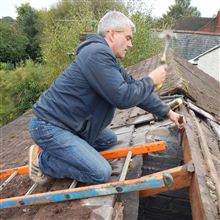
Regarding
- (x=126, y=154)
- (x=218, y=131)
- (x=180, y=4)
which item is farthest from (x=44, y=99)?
→ (x=180, y=4)

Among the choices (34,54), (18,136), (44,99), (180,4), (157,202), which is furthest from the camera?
(180,4)

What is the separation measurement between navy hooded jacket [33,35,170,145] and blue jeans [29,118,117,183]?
0.10 metres

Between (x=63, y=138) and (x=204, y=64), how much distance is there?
20.8 m

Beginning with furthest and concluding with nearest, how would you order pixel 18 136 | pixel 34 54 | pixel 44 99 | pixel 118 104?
1. pixel 34 54
2. pixel 18 136
3. pixel 44 99
4. pixel 118 104

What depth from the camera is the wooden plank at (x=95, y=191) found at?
2.20 m

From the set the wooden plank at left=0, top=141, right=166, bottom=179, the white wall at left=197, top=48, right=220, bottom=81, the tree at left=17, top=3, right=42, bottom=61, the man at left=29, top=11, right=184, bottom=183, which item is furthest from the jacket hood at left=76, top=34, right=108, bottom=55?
the tree at left=17, top=3, right=42, bottom=61

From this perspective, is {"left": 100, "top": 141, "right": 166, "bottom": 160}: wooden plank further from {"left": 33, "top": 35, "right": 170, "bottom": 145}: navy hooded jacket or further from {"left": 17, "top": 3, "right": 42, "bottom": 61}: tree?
{"left": 17, "top": 3, "right": 42, "bottom": 61}: tree

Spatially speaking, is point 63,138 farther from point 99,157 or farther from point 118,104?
point 118,104

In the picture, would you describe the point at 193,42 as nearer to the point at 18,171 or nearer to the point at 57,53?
the point at 57,53

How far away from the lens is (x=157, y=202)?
3451 mm

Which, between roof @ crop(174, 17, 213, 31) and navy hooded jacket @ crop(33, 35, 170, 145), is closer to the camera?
navy hooded jacket @ crop(33, 35, 170, 145)

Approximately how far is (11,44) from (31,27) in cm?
584

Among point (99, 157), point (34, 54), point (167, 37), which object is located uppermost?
point (167, 37)

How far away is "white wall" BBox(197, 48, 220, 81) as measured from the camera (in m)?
21.1
